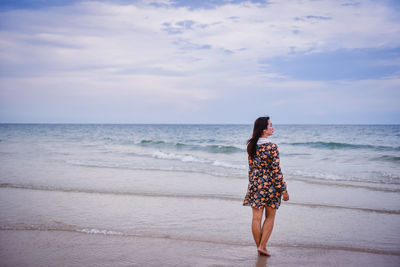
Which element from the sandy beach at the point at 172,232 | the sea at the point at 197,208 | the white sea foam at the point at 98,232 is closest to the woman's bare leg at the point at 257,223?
the sandy beach at the point at 172,232

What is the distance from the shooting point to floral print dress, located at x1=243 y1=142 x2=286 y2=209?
161 inches

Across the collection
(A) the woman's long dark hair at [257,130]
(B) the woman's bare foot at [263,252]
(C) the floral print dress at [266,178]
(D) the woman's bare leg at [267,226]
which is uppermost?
(A) the woman's long dark hair at [257,130]

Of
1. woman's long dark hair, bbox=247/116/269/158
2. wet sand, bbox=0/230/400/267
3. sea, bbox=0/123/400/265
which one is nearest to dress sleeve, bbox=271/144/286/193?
woman's long dark hair, bbox=247/116/269/158

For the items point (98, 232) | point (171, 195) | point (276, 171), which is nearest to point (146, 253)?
point (98, 232)

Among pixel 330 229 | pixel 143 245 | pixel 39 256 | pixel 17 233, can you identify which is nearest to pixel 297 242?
pixel 330 229

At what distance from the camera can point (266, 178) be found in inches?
164

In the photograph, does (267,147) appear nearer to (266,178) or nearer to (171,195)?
(266,178)

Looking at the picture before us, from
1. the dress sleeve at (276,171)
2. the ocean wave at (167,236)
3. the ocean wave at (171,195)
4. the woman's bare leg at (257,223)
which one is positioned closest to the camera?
the dress sleeve at (276,171)

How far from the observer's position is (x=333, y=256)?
4484mm

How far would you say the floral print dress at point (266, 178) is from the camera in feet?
13.4

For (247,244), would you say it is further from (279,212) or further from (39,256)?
(39,256)

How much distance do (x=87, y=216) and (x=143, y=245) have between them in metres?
2.00

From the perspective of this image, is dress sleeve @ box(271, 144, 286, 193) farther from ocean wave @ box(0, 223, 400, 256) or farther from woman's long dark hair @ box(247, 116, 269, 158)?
ocean wave @ box(0, 223, 400, 256)

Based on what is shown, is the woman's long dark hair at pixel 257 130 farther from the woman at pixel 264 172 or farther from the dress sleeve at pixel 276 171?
the dress sleeve at pixel 276 171
